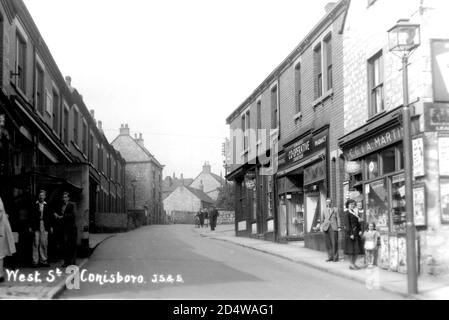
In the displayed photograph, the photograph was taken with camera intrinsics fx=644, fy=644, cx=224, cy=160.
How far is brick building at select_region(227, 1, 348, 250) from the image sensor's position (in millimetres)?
18625

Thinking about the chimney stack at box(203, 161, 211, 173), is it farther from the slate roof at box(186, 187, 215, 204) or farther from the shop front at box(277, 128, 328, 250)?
the shop front at box(277, 128, 328, 250)

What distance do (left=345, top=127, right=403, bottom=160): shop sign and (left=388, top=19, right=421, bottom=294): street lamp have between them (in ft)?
10.1

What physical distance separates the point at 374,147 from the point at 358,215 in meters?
1.66

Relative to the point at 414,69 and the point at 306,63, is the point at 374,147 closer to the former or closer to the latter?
the point at 414,69

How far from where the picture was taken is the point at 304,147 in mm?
21094

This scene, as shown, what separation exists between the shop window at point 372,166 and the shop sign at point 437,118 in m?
2.62

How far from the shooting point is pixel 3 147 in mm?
14078

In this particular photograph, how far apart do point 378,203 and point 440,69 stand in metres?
3.71

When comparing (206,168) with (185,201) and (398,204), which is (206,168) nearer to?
(185,201)

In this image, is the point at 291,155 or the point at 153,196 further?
the point at 153,196

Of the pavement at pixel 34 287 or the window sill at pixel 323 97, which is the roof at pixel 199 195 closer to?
the window sill at pixel 323 97

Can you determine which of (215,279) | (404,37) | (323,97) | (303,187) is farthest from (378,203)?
(303,187)

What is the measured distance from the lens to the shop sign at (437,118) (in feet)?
42.5
